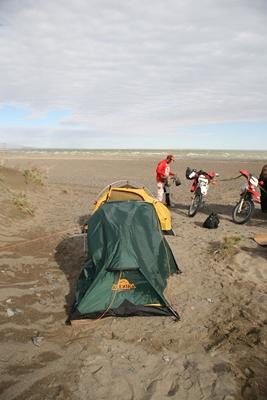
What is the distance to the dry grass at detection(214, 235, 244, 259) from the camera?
9312 mm

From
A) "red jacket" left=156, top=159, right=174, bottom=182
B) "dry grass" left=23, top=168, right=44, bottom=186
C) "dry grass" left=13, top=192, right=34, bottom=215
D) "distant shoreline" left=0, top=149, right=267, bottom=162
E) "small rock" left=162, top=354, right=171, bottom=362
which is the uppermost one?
"red jacket" left=156, top=159, right=174, bottom=182

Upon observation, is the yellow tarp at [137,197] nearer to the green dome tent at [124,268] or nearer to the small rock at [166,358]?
the green dome tent at [124,268]

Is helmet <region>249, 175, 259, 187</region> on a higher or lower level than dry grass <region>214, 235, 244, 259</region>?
higher

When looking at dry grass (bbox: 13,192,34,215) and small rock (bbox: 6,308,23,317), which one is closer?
small rock (bbox: 6,308,23,317)

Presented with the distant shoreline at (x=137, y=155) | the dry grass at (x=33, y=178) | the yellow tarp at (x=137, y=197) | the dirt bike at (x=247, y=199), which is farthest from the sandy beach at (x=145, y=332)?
the distant shoreline at (x=137, y=155)

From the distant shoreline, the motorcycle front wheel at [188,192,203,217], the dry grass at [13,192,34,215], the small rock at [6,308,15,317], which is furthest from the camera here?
the distant shoreline

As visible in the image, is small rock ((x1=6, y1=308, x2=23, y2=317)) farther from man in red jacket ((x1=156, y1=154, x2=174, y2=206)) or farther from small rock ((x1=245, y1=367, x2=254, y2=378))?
man in red jacket ((x1=156, y1=154, x2=174, y2=206))

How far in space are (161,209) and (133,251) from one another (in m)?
4.02

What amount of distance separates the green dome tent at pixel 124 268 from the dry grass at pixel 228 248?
178cm

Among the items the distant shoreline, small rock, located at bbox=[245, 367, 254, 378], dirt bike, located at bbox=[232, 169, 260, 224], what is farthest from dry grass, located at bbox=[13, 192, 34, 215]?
the distant shoreline

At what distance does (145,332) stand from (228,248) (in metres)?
3.69

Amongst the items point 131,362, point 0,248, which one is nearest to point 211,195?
point 0,248

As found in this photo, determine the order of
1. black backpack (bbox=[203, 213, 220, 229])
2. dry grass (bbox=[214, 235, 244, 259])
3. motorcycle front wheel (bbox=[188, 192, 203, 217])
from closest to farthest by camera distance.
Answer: dry grass (bbox=[214, 235, 244, 259]), black backpack (bbox=[203, 213, 220, 229]), motorcycle front wheel (bbox=[188, 192, 203, 217])

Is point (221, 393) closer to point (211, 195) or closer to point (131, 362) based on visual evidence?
point (131, 362)
